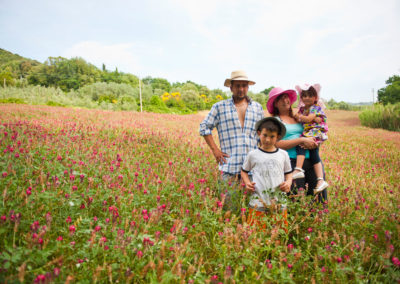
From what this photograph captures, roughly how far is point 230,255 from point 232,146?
1.86 m

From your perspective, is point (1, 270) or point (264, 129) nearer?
point (1, 270)

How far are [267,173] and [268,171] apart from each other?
→ 3 centimetres

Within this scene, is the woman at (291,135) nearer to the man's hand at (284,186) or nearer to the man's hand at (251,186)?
the man's hand at (284,186)

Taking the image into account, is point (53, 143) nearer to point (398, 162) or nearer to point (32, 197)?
point (32, 197)

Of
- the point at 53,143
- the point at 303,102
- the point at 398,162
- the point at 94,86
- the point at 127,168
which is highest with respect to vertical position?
the point at 94,86

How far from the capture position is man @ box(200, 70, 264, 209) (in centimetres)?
347

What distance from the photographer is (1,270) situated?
1.42m

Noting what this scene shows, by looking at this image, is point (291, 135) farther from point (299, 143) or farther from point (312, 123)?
point (312, 123)

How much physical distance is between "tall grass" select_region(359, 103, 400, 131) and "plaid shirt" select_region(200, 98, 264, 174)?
69.1 feet

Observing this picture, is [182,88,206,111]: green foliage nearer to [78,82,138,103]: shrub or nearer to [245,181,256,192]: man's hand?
[78,82,138,103]: shrub

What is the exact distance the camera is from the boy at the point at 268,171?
2713 millimetres

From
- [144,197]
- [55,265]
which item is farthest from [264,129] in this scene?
[55,265]

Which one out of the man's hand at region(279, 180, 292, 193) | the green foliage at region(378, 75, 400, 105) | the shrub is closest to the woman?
the man's hand at region(279, 180, 292, 193)

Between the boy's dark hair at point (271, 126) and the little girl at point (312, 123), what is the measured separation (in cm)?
66
